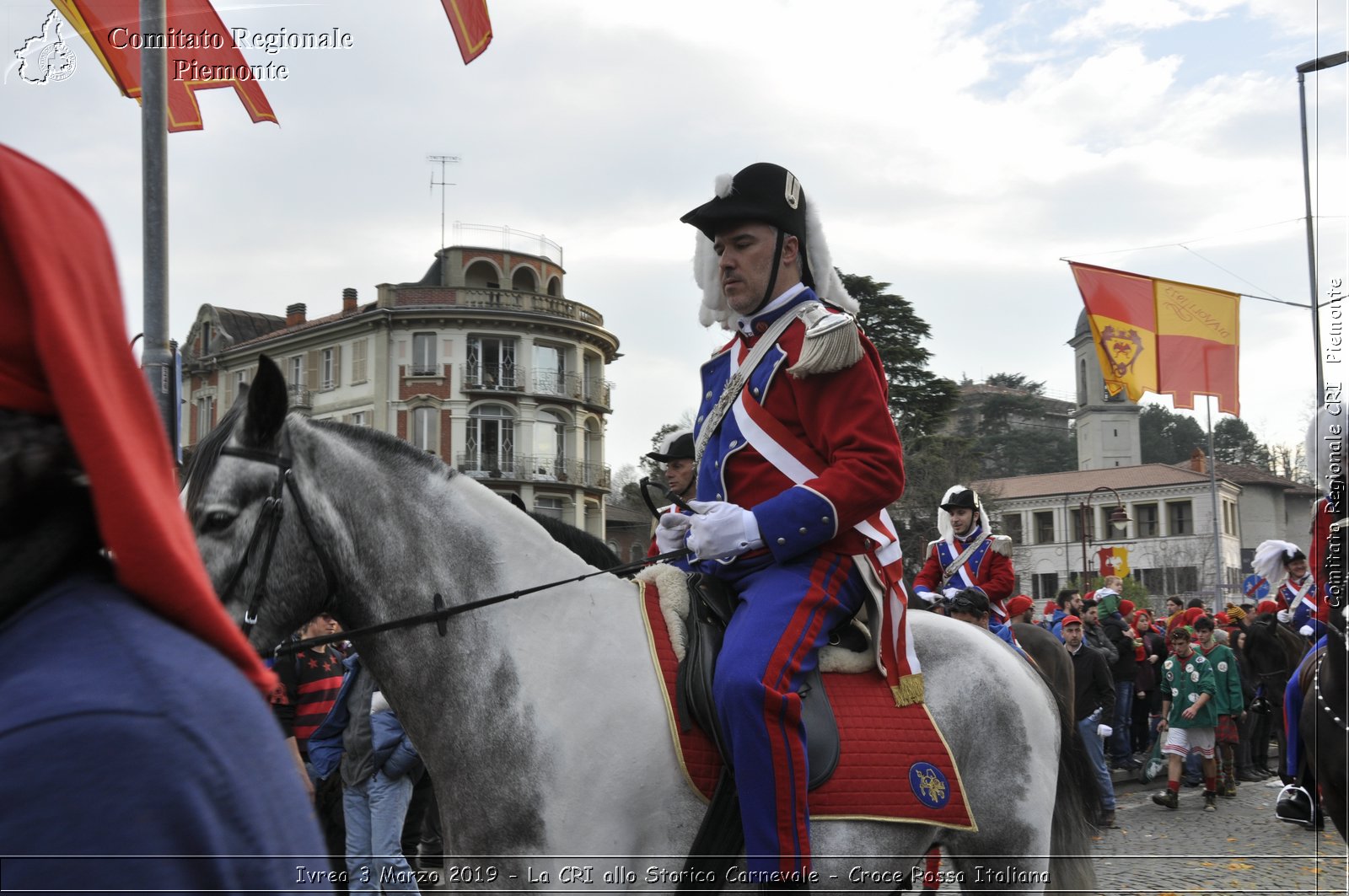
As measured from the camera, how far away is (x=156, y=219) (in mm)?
6508

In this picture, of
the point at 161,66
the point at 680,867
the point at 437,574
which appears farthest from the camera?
the point at 161,66

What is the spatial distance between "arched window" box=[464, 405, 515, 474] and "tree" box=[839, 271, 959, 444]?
20208mm

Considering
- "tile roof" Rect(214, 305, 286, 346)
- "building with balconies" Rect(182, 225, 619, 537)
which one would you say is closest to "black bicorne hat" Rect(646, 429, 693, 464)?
"building with balconies" Rect(182, 225, 619, 537)

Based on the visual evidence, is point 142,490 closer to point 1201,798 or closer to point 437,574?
point 437,574

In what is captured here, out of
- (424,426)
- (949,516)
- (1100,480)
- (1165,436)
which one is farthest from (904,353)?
→ (1165,436)

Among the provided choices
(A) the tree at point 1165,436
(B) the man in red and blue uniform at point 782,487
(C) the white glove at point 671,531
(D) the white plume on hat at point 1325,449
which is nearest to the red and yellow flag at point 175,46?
(B) the man in red and blue uniform at point 782,487

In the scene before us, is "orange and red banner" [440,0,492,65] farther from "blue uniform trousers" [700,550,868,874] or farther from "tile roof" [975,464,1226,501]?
"tile roof" [975,464,1226,501]

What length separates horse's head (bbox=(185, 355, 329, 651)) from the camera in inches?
132

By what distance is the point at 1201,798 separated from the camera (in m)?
14.9

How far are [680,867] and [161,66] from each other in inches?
212

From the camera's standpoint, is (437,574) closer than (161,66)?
Yes

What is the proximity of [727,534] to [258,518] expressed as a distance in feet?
4.59

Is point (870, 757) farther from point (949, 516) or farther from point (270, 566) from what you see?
point (949, 516)

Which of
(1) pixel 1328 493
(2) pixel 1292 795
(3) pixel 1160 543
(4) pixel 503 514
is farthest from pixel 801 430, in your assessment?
(3) pixel 1160 543
